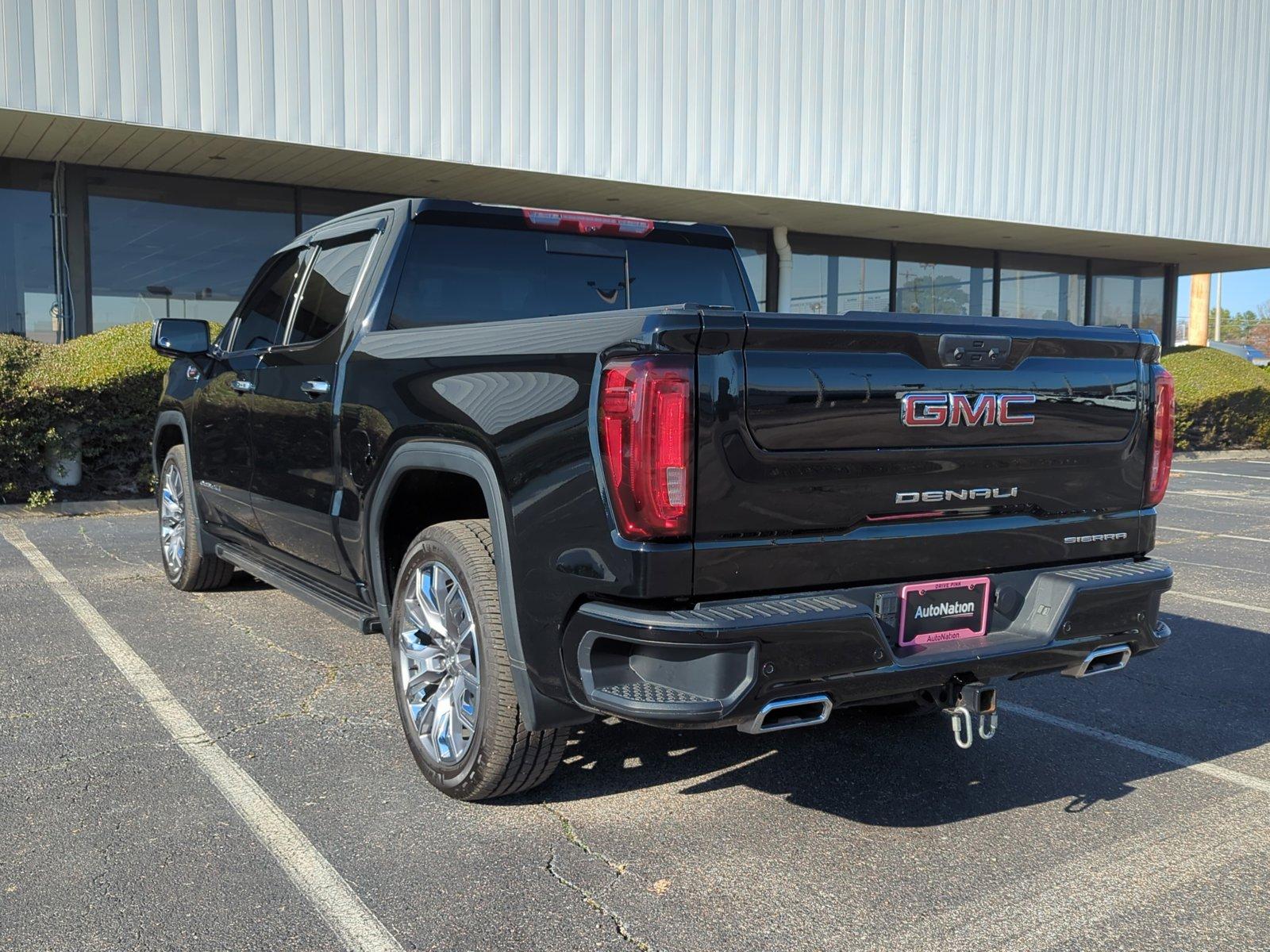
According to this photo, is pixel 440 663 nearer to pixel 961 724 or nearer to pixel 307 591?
pixel 307 591

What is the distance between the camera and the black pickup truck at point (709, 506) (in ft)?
9.20

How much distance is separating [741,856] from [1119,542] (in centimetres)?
156

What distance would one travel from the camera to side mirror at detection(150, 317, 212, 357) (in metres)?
5.62

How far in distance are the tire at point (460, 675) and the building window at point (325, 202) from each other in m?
11.5

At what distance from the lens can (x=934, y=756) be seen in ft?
13.4

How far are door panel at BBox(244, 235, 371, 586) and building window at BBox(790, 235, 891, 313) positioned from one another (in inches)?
550

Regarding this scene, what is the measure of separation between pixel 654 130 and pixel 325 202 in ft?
14.2

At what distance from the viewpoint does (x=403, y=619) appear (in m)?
3.79

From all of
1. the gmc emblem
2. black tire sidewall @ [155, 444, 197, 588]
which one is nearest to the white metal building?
black tire sidewall @ [155, 444, 197, 588]

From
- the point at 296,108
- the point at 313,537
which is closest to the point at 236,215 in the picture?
the point at 296,108

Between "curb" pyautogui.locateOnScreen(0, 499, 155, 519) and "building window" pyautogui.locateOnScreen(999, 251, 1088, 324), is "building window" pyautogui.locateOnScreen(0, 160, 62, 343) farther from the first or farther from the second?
"building window" pyautogui.locateOnScreen(999, 251, 1088, 324)

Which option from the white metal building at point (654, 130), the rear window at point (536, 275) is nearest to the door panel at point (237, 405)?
the rear window at point (536, 275)

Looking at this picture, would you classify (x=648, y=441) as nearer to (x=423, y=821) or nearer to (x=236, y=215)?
(x=423, y=821)

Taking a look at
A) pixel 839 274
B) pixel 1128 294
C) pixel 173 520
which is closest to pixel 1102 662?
pixel 173 520
